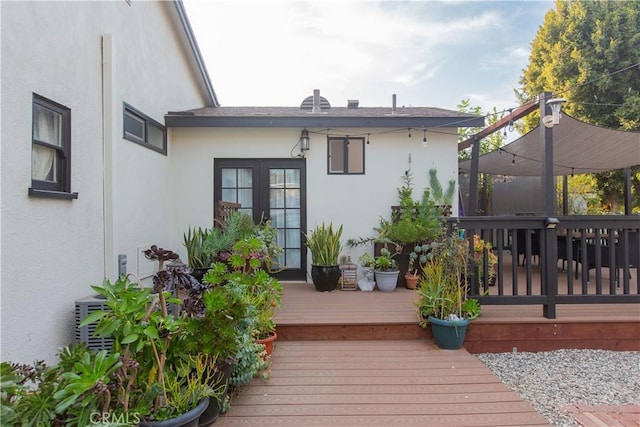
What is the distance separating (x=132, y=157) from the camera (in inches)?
170

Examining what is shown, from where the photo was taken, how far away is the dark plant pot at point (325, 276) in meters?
5.20

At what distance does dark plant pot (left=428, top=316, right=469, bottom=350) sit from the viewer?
3404 mm

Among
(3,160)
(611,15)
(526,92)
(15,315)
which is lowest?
(15,315)

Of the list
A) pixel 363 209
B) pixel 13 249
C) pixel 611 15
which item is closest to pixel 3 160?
pixel 13 249

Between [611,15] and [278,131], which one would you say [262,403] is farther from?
[611,15]

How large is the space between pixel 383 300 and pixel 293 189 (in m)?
2.33

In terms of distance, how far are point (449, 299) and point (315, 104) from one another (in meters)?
4.47

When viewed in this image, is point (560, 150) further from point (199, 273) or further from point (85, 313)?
point (85, 313)

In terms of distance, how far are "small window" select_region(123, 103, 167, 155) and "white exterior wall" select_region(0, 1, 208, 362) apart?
128 millimetres

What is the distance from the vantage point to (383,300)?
4.65 metres

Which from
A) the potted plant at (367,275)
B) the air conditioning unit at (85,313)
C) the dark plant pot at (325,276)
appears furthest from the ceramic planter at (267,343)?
the potted plant at (367,275)

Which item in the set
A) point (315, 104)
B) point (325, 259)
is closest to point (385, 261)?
point (325, 259)

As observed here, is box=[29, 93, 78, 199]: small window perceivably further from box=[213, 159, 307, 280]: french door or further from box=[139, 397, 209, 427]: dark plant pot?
box=[213, 159, 307, 280]: french door

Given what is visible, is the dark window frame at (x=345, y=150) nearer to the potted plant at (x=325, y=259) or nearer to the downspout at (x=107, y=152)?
the potted plant at (x=325, y=259)
